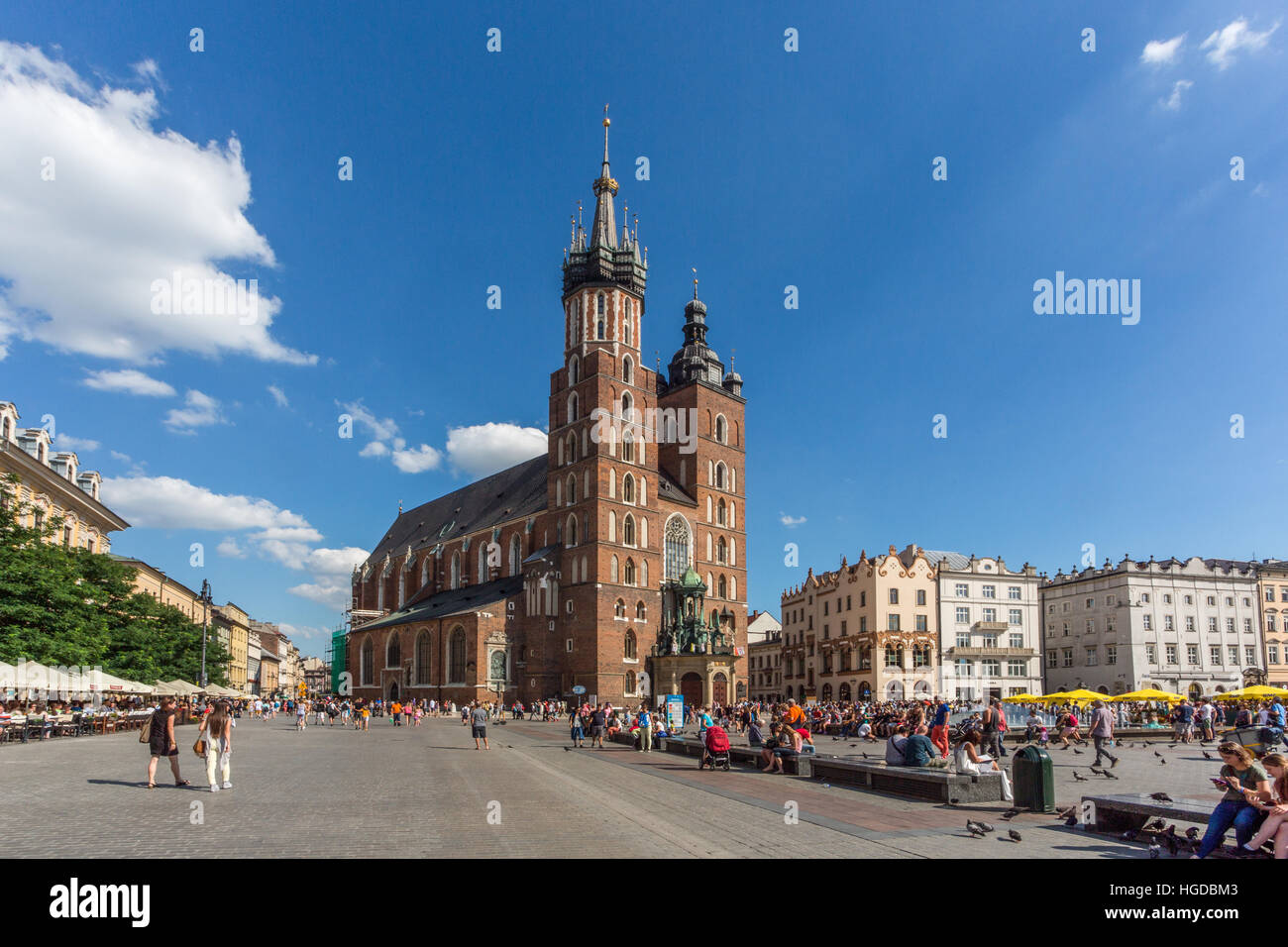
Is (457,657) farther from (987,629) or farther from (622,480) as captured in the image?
(987,629)

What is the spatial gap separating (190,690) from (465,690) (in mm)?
18728

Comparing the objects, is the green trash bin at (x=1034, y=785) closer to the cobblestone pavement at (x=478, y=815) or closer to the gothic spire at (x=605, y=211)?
the cobblestone pavement at (x=478, y=815)

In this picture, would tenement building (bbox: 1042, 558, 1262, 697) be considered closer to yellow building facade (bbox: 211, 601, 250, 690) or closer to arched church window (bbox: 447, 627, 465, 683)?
arched church window (bbox: 447, 627, 465, 683)

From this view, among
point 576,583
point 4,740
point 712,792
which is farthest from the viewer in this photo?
point 576,583

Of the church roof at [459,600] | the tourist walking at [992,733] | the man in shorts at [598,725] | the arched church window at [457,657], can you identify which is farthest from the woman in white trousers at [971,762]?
the arched church window at [457,657]

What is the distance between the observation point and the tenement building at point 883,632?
62656mm

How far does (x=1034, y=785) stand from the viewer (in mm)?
12430

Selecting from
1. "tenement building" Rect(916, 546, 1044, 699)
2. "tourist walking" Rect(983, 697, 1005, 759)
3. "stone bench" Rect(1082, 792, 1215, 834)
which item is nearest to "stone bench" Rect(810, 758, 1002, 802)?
"stone bench" Rect(1082, 792, 1215, 834)

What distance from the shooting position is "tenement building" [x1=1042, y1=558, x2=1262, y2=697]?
6362 centimetres

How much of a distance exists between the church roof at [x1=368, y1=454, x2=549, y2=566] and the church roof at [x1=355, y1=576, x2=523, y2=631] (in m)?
5.26

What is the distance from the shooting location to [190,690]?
45.0 meters
